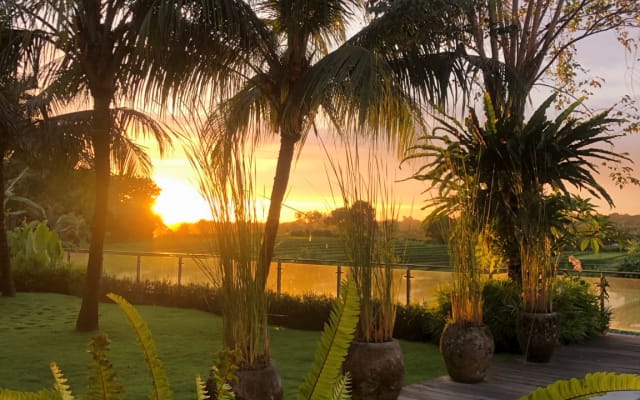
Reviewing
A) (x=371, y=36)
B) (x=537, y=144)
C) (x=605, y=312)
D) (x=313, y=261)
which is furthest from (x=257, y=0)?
(x=605, y=312)

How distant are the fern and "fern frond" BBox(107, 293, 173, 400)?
0.57 m

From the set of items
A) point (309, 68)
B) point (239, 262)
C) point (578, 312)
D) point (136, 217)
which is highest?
point (309, 68)

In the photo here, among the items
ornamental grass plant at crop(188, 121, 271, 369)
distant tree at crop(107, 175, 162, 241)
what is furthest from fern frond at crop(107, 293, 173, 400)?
distant tree at crop(107, 175, 162, 241)

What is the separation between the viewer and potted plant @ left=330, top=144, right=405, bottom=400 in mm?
4086

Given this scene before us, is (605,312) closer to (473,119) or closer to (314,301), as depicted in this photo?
(473,119)

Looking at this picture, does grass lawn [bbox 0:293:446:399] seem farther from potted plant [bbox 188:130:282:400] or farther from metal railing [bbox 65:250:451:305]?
metal railing [bbox 65:250:451:305]

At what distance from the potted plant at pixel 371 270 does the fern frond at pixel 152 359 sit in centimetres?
287

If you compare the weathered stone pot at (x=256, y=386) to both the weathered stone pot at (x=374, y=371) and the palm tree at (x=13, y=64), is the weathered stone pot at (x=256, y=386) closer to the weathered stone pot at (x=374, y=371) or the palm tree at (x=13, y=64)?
the weathered stone pot at (x=374, y=371)

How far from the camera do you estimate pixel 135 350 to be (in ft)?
23.5

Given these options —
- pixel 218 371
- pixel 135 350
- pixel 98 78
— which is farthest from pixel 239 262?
pixel 98 78

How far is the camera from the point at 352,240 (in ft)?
13.4

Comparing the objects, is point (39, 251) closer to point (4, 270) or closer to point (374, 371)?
point (4, 270)

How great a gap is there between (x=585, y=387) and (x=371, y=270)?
312 cm

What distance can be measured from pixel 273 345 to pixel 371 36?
12.2ft
